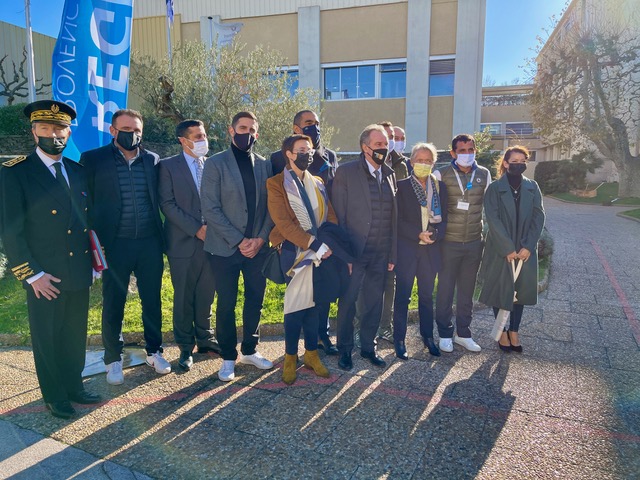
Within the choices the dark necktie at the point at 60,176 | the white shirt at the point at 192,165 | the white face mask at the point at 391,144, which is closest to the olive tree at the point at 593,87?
the white face mask at the point at 391,144

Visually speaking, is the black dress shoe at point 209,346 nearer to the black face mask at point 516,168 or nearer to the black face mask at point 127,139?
the black face mask at point 127,139

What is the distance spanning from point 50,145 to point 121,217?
801 millimetres

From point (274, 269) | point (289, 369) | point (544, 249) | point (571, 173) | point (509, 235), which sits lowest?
point (289, 369)

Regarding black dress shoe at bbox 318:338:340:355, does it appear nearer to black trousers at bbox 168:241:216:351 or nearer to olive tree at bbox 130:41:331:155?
black trousers at bbox 168:241:216:351

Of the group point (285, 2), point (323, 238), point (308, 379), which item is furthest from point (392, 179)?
point (285, 2)

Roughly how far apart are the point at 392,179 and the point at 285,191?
3.69ft

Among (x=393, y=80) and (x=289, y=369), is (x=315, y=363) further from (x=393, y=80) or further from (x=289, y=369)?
(x=393, y=80)

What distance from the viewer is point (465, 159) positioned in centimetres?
457

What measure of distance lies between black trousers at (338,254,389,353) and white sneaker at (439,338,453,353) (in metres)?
0.79

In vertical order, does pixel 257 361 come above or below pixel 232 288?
below

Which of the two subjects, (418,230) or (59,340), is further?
(418,230)

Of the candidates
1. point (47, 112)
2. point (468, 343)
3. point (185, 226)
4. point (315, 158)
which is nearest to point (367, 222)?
point (315, 158)

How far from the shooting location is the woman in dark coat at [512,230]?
179 inches

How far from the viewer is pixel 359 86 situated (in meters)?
21.3
